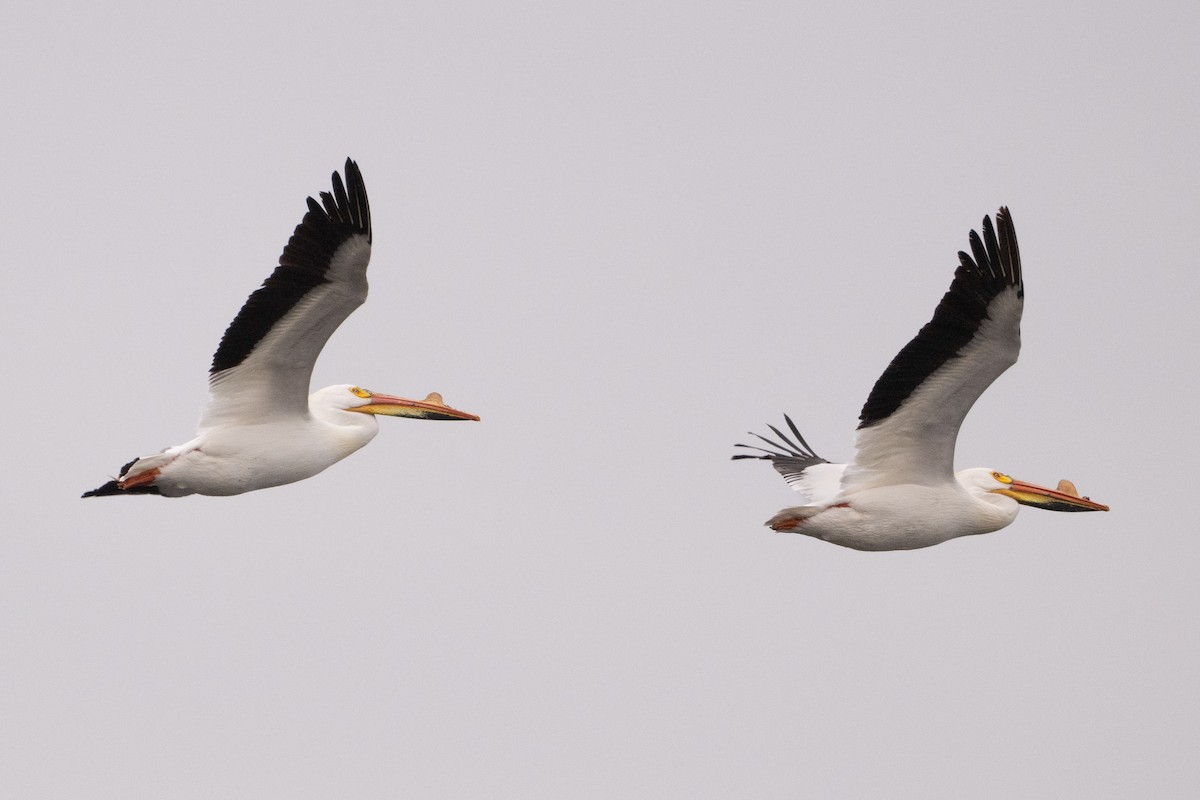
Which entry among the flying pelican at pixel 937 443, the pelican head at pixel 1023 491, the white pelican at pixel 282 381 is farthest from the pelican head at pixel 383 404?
the pelican head at pixel 1023 491

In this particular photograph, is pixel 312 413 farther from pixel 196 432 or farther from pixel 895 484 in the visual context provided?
pixel 895 484

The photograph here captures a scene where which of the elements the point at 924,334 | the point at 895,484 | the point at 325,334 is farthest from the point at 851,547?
the point at 325,334

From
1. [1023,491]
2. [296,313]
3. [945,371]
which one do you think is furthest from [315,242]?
[1023,491]

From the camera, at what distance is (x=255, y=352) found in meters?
17.2

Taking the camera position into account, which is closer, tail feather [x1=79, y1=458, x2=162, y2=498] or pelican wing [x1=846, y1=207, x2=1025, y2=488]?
pelican wing [x1=846, y1=207, x2=1025, y2=488]

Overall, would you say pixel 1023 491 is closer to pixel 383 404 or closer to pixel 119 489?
pixel 383 404

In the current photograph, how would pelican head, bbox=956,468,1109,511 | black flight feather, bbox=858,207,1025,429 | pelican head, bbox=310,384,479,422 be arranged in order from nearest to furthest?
black flight feather, bbox=858,207,1025,429
pelican head, bbox=956,468,1109,511
pelican head, bbox=310,384,479,422

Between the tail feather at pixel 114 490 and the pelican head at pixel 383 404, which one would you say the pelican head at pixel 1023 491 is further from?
the tail feather at pixel 114 490

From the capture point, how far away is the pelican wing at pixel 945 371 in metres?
16.0

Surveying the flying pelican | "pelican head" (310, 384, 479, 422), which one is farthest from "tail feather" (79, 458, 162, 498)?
the flying pelican

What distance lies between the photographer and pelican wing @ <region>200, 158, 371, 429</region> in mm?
16625

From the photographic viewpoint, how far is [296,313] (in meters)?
16.9

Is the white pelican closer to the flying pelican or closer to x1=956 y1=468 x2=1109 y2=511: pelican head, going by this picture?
the flying pelican

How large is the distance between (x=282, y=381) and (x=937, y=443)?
4.82m
